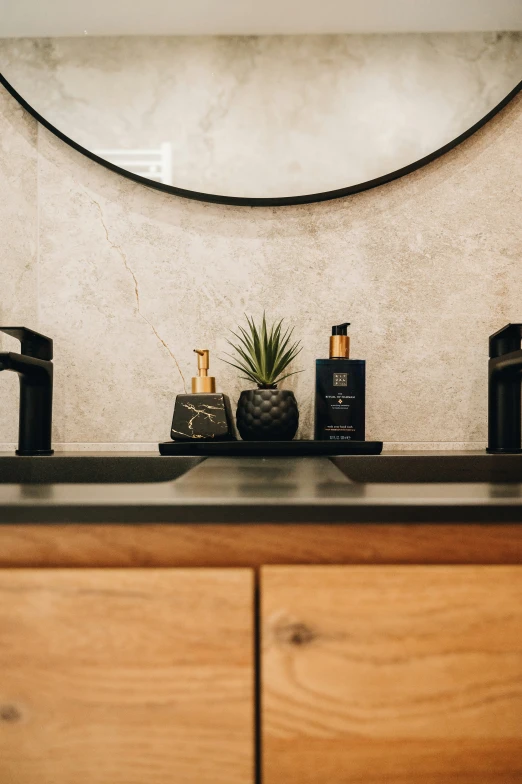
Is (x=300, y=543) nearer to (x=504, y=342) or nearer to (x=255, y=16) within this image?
(x=504, y=342)

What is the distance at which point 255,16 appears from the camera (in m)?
0.90

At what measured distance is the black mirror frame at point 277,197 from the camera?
91cm

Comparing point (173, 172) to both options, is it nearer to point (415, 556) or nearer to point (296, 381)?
point (296, 381)

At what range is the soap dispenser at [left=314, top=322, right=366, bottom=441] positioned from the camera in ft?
2.69

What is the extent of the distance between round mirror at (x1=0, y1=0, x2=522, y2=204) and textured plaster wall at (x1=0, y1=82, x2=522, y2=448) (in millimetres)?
44

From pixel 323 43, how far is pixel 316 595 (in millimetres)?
955

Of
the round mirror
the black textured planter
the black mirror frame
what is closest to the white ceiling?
the round mirror

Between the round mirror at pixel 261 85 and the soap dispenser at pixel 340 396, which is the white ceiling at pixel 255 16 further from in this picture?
the soap dispenser at pixel 340 396

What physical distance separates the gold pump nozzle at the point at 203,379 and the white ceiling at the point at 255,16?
1.97ft

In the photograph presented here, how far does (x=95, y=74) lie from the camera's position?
3.02 feet

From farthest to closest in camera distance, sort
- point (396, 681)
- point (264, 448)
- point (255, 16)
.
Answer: point (255, 16) < point (264, 448) < point (396, 681)

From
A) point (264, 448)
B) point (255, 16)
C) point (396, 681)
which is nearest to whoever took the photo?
point (396, 681)

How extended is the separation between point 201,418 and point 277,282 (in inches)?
12.0

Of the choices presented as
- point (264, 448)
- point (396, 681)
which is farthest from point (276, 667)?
point (264, 448)
